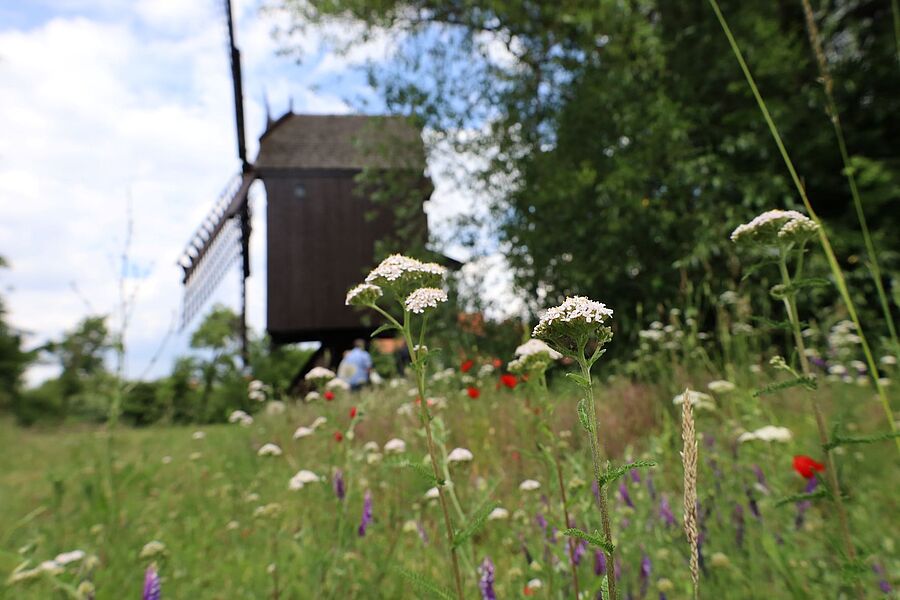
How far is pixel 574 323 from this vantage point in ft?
2.98

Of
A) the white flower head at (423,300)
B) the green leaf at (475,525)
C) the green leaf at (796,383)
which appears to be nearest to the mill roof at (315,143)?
the white flower head at (423,300)

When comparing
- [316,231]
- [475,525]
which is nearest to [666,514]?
[475,525]

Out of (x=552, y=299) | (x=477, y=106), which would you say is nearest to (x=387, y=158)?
(x=477, y=106)

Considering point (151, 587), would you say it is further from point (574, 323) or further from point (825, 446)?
point (825, 446)

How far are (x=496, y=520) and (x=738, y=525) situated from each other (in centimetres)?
105

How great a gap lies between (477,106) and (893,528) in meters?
9.70

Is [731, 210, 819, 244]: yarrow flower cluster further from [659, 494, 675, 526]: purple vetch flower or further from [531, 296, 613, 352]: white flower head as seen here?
[659, 494, 675, 526]: purple vetch flower

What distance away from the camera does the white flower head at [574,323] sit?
2.94 ft

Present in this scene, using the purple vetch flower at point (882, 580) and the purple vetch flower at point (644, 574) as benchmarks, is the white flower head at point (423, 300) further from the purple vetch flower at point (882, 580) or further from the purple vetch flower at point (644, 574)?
the purple vetch flower at point (882, 580)

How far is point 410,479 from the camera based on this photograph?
4.14 meters

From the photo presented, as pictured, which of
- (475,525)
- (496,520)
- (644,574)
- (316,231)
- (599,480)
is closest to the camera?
(599,480)

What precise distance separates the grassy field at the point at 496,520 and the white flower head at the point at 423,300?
15.0 inches

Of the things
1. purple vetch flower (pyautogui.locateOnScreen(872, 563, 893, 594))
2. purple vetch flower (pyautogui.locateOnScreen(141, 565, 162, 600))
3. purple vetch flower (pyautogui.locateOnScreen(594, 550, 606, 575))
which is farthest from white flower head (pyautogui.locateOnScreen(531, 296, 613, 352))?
purple vetch flower (pyautogui.locateOnScreen(872, 563, 893, 594))

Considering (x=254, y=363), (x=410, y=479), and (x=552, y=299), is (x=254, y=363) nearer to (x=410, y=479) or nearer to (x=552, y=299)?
(x=552, y=299)
